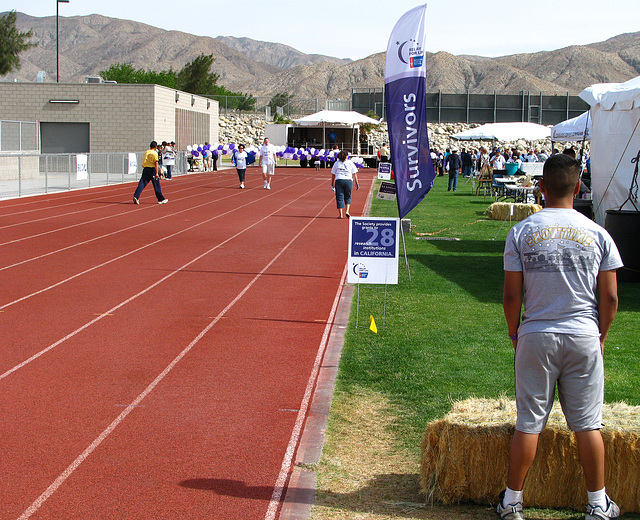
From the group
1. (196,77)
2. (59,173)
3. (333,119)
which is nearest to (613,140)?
(59,173)

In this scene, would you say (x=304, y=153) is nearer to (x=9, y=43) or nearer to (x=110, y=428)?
(x=110, y=428)

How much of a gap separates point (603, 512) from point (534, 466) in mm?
442

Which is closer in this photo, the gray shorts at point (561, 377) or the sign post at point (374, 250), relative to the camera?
the gray shorts at point (561, 377)

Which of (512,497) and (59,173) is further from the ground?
(59,173)

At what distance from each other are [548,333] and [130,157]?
107 ft

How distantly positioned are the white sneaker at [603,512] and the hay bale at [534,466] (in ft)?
0.69

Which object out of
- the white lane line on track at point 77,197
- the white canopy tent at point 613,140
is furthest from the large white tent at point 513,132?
the white canopy tent at point 613,140

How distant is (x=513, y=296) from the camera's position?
13.3 feet

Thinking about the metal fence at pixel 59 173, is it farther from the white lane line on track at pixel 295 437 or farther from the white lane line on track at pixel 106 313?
the white lane line on track at pixel 295 437

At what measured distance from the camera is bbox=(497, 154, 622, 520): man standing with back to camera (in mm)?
3879

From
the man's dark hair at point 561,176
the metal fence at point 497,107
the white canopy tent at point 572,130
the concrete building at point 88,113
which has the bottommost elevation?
the man's dark hair at point 561,176

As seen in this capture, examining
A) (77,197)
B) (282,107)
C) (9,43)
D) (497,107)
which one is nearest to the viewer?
(77,197)

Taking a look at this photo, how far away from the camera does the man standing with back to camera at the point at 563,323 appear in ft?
12.7

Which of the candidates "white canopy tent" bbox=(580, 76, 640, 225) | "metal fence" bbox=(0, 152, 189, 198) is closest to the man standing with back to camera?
"white canopy tent" bbox=(580, 76, 640, 225)
